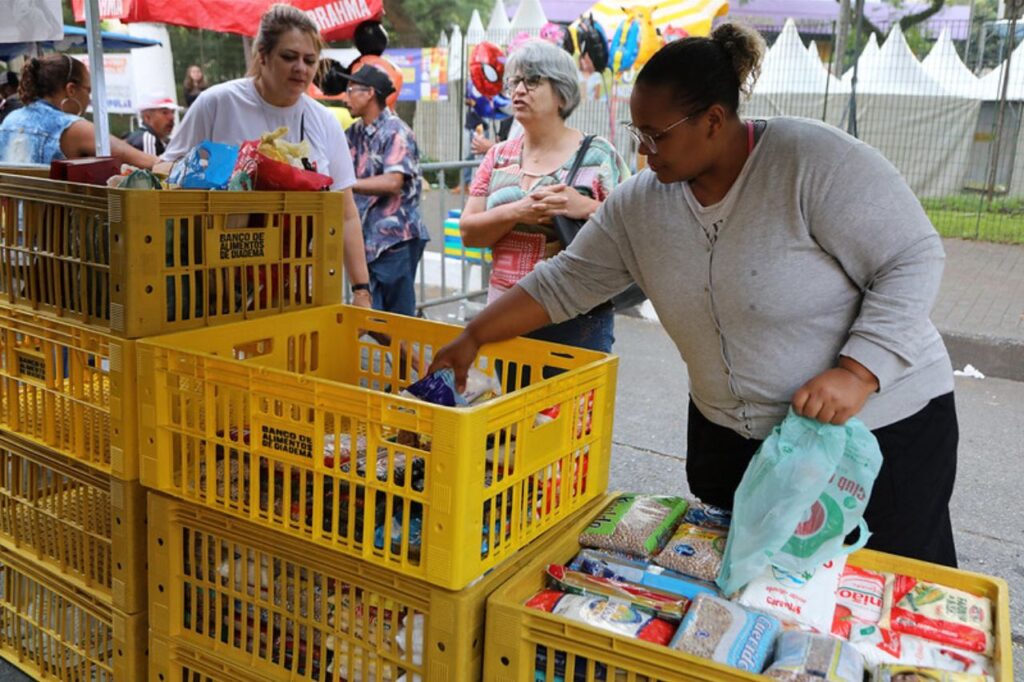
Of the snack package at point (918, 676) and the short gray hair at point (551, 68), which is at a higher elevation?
the short gray hair at point (551, 68)

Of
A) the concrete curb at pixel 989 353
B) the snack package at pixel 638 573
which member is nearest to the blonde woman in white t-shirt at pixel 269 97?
the snack package at pixel 638 573

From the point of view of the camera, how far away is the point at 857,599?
183 centimetres

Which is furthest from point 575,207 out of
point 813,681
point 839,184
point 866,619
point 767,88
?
point 767,88

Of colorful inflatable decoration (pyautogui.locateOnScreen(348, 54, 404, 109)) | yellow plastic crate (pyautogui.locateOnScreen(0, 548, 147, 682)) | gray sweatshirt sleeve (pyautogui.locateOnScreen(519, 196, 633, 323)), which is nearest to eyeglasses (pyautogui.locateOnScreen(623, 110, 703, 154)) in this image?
gray sweatshirt sleeve (pyautogui.locateOnScreen(519, 196, 633, 323))

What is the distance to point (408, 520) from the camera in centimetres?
172

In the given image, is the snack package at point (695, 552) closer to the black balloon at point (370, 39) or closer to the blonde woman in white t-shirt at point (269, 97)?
the blonde woman in white t-shirt at point (269, 97)

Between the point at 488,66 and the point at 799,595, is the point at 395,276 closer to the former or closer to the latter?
the point at 799,595

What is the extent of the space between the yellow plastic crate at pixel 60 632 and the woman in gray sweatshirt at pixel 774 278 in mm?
1049

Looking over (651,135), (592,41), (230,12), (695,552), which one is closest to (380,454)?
(695,552)

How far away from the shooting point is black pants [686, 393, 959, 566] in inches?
86.1

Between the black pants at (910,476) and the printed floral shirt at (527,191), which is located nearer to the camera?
the black pants at (910,476)

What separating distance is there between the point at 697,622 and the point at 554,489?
1.54ft

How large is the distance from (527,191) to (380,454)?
1.63 metres

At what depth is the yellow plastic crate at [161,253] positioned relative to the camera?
7.00ft
